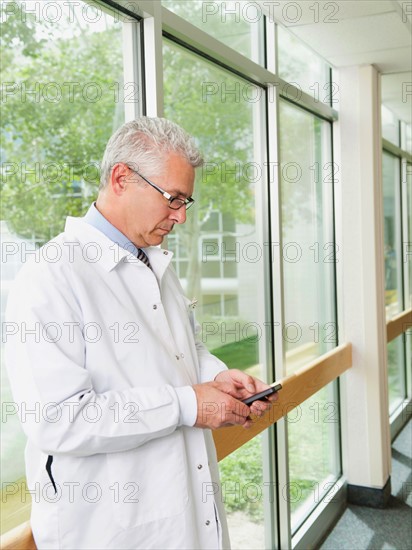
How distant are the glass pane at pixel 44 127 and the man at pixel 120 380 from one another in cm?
26

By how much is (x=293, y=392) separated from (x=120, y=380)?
1965mm

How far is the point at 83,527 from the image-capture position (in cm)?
147

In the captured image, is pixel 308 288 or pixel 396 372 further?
pixel 396 372

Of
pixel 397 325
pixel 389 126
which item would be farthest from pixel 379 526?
pixel 389 126

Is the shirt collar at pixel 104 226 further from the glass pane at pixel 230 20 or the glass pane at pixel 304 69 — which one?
the glass pane at pixel 304 69

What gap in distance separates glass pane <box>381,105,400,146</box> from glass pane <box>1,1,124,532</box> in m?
4.24

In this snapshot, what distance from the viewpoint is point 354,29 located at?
11.3 ft

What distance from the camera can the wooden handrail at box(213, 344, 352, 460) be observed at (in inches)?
103

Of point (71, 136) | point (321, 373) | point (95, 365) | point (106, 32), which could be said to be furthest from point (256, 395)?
point (321, 373)

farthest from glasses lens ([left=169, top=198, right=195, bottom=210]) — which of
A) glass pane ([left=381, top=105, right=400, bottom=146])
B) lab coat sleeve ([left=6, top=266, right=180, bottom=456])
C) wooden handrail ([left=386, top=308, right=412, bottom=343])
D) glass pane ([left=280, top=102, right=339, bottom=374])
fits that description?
glass pane ([left=381, top=105, right=400, bottom=146])

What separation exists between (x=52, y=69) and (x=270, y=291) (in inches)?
76.1

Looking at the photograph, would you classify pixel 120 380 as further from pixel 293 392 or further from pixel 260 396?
pixel 293 392

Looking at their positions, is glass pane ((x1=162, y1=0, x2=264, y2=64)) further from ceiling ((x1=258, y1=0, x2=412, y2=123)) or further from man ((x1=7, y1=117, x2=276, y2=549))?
man ((x1=7, y1=117, x2=276, y2=549))

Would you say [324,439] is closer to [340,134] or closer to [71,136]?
[340,134]
